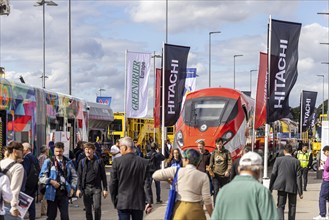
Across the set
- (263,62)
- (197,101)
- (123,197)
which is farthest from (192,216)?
(197,101)

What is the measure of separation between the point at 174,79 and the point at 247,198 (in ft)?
72.8

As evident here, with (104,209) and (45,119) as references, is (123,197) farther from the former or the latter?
(45,119)

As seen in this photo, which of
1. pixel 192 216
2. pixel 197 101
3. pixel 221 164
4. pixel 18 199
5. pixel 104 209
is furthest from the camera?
pixel 197 101

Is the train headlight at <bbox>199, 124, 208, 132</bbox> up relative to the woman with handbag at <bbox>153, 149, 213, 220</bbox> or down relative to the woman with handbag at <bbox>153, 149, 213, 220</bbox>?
up

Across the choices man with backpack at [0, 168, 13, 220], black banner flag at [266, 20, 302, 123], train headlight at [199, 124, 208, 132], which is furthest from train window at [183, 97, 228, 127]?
man with backpack at [0, 168, 13, 220]

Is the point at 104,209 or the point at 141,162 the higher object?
the point at 141,162

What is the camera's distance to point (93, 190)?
1400 centimetres

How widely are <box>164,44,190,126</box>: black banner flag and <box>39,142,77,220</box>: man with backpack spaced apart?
15417 millimetres

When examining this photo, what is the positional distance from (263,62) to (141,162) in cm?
1801

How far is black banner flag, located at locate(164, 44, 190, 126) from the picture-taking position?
28.8m

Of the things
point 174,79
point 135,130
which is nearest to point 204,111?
point 174,79

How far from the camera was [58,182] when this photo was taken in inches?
516

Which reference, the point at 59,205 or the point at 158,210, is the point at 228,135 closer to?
the point at 158,210

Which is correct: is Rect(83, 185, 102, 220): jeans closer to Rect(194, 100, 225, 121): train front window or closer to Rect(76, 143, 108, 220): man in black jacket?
Rect(76, 143, 108, 220): man in black jacket
